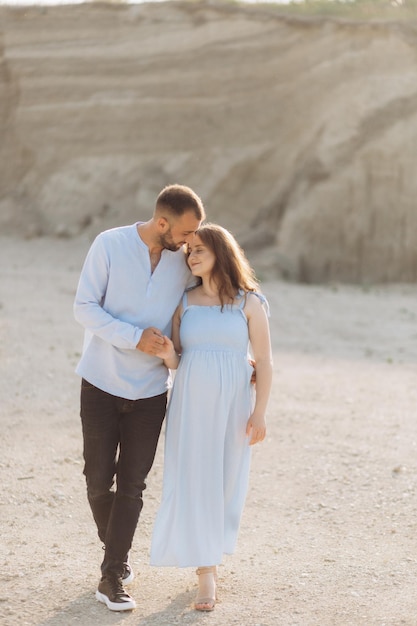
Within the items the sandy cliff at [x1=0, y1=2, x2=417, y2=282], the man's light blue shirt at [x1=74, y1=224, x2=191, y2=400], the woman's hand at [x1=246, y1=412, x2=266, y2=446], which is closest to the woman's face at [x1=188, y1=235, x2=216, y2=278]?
the man's light blue shirt at [x1=74, y1=224, x2=191, y2=400]

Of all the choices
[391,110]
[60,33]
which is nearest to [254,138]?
[391,110]

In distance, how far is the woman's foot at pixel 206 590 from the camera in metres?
4.57

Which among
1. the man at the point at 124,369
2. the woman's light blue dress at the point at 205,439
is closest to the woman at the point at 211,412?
the woman's light blue dress at the point at 205,439

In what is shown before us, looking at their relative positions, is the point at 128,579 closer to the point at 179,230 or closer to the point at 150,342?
the point at 150,342

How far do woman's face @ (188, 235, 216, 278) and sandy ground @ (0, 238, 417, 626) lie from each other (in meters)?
1.68

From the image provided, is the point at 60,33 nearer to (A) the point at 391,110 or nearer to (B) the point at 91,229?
(B) the point at 91,229

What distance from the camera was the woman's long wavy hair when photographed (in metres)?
4.61

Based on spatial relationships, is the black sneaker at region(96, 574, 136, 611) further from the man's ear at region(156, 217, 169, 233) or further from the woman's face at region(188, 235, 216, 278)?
the man's ear at region(156, 217, 169, 233)

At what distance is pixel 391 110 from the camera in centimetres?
1750

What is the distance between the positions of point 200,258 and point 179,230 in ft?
0.60

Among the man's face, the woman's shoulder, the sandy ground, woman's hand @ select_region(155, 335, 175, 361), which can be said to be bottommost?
the sandy ground

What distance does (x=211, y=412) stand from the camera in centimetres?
457

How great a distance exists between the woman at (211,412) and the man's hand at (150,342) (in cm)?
10

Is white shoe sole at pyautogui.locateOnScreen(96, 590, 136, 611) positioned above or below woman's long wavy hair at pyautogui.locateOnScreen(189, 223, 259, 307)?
below
